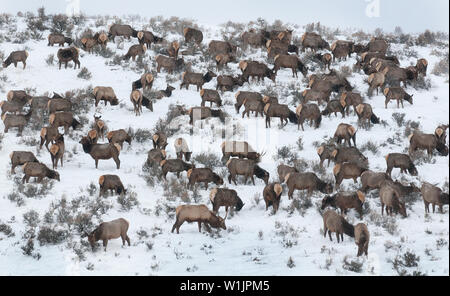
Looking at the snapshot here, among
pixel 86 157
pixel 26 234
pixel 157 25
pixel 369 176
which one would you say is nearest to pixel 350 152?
pixel 369 176

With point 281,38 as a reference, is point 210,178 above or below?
below

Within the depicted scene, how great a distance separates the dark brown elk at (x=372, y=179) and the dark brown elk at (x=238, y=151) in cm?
331

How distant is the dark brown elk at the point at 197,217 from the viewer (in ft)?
37.0

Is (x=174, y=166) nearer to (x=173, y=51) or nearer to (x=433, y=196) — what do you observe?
(x=433, y=196)

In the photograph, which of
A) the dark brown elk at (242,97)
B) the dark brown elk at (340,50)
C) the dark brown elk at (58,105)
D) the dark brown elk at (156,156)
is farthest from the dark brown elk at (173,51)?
the dark brown elk at (156,156)

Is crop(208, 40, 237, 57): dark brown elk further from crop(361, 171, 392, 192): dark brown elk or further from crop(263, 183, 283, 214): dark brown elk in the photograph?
crop(263, 183, 283, 214): dark brown elk

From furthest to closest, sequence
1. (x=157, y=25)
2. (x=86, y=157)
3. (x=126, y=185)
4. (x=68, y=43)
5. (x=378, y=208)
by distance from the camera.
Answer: (x=157, y=25), (x=68, y=43), (x=86, y=157), (x=126, y=185), (x=378, y=208)

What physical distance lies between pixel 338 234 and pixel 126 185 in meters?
5.77

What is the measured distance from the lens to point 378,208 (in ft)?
40.9

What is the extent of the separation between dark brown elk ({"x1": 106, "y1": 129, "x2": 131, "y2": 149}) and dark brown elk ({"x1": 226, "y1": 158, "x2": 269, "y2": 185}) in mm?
3632

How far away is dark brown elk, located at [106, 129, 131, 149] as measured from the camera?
612 inches

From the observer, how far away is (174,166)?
14.1 meters

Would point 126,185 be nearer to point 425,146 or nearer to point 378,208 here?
point 378,208

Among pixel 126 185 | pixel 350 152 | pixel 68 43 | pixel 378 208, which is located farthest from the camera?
pixel 68 43
